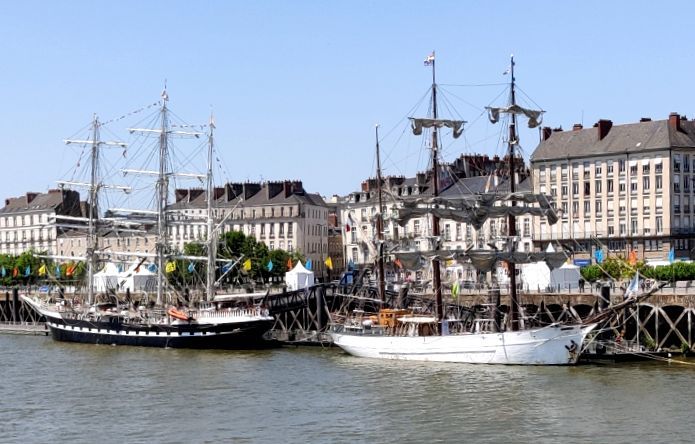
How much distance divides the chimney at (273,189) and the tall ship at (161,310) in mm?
41259

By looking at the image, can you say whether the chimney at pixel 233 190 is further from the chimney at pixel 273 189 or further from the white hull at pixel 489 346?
the white hull at pixel 489 346

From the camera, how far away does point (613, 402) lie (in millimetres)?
40312

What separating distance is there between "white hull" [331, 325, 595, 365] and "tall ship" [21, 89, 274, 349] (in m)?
9.27

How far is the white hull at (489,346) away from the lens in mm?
50375

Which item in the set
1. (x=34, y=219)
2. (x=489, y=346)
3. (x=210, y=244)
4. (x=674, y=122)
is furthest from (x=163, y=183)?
(x=34, y=219)

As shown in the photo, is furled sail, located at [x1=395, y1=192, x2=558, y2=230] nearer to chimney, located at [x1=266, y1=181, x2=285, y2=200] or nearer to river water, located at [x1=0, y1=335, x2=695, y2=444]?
river water, located at [x1=0, y1=335, x2=695, y2=444]

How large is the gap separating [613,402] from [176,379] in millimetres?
18233

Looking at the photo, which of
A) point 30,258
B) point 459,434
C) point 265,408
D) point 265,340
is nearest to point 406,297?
point 265,340

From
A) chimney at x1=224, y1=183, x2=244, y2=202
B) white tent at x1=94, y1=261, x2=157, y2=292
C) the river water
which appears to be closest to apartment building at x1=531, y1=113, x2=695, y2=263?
white tent at x1=94, y1=261, x2=157, y2=292

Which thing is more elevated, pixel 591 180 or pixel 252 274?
pixel 591 180

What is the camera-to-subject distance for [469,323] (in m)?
58.7

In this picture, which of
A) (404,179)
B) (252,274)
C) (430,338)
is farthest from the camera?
(404,179)

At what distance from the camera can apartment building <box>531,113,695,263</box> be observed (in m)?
94.8

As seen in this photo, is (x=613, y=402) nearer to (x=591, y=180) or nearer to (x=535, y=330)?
(x=535, y=330)
